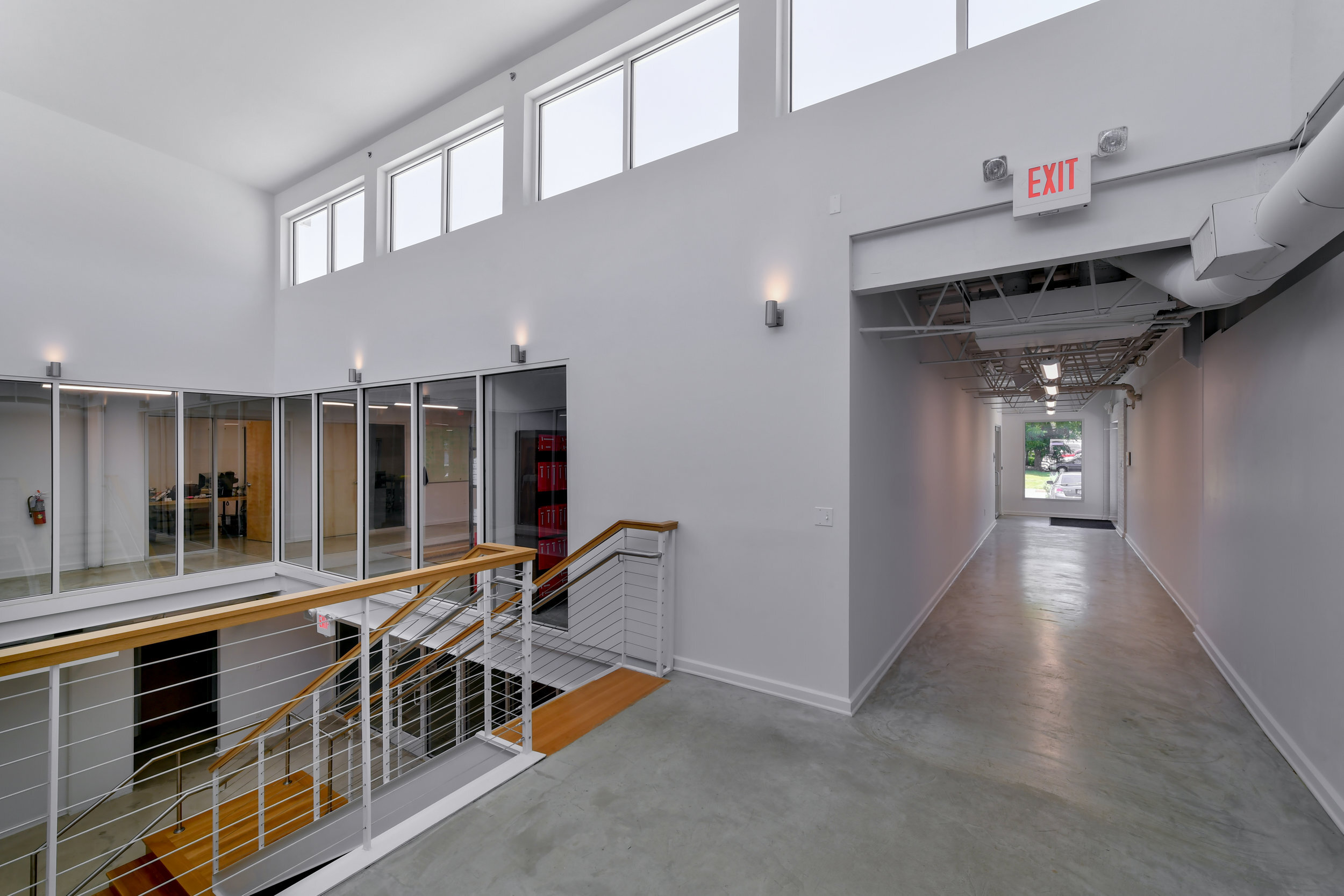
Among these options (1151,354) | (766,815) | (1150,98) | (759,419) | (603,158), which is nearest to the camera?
(766,815)

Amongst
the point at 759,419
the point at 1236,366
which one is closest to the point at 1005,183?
the point at 759,419

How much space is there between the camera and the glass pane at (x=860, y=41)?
3.48 m

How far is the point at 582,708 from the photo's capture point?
3.65 m

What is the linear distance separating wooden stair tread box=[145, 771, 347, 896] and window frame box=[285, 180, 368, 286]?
545 centimetres

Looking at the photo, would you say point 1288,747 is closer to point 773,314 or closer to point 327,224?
point 773,314

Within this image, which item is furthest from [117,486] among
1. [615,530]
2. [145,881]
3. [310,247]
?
[615,530]

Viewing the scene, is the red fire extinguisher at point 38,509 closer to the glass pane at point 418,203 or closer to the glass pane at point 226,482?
the glass pane at point 226,482

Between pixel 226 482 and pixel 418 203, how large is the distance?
170 inches

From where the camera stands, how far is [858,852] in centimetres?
240

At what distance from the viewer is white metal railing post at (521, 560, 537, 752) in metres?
3.01

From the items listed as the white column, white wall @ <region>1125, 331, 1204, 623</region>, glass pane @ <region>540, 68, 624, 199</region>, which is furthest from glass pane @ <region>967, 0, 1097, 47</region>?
the white column

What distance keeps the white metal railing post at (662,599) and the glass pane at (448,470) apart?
230 centimetres

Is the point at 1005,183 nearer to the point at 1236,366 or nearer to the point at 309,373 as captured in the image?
the point at 1236,366

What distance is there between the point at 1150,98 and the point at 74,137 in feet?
30.4
